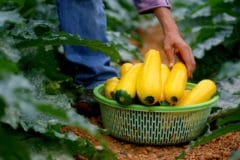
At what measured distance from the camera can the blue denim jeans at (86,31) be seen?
2854 millimetres

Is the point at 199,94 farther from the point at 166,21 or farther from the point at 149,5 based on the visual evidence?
the point at 149,5

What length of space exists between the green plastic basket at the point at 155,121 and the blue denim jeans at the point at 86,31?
1.58 feet

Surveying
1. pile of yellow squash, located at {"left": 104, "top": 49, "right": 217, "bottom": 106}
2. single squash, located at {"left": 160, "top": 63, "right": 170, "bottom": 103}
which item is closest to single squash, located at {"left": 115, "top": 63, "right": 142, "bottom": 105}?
pile of yellow squash, located at {"left": 104, "top": 49, "right": 217, "bottom": 106}

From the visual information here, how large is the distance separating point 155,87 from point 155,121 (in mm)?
148

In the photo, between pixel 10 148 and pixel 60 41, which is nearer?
pixel 10 148

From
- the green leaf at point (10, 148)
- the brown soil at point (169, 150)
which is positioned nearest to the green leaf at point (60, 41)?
the brown soil at point (169, 150)

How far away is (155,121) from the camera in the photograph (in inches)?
91.8

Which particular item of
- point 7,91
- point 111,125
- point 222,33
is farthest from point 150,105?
point 222,33

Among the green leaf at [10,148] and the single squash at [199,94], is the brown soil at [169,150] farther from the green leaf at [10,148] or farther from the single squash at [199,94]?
the green leaf at [10,148]

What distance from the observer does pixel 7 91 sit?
141 cm

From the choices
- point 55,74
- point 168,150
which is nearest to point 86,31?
point 55,74

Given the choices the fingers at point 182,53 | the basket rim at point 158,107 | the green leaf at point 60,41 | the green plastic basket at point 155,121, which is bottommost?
the green plastic basket at point 155,121

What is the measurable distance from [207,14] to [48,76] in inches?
67.5

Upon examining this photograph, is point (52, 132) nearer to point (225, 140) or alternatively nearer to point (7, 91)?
point (7, 91)
